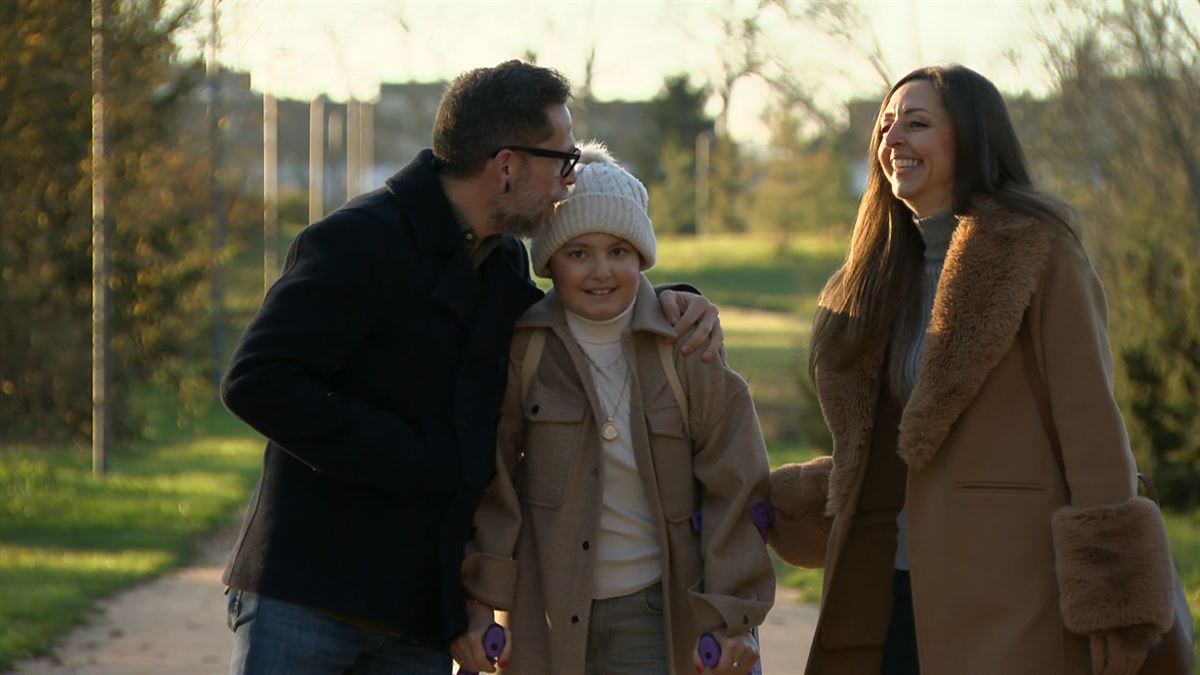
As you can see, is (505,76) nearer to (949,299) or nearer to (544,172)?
(544,172)

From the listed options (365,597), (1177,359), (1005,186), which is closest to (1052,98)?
(1177,359)

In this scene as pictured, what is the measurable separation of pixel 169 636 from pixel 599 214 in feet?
17.3

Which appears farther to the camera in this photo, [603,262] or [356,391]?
[603,262]

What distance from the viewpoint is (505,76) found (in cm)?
398

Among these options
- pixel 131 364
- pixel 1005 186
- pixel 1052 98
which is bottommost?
pixel 131 364

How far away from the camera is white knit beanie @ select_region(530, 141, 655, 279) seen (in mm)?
4215

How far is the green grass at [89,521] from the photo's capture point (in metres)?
9.12

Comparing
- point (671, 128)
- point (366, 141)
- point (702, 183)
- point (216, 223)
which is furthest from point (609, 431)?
point (366, 141)

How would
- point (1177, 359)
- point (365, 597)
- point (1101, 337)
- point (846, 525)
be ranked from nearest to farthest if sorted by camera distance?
point (365, 597), point (1101, 337), point (846, 525), point (1177, 359)

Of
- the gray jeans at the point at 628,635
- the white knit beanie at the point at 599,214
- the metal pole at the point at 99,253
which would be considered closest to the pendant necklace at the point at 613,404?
the white knit beanie at the point at 599,214

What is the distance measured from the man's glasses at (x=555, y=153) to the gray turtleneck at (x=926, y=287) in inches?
37.2

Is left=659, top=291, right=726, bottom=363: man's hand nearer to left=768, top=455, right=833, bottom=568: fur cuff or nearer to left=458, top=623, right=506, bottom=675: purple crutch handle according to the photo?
left=768, top=455, right=833, bottom=568: fur cuff

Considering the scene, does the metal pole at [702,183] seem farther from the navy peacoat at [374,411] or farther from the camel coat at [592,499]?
the navy peacoat at [374,411]

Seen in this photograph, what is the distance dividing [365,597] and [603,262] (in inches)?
39.1
